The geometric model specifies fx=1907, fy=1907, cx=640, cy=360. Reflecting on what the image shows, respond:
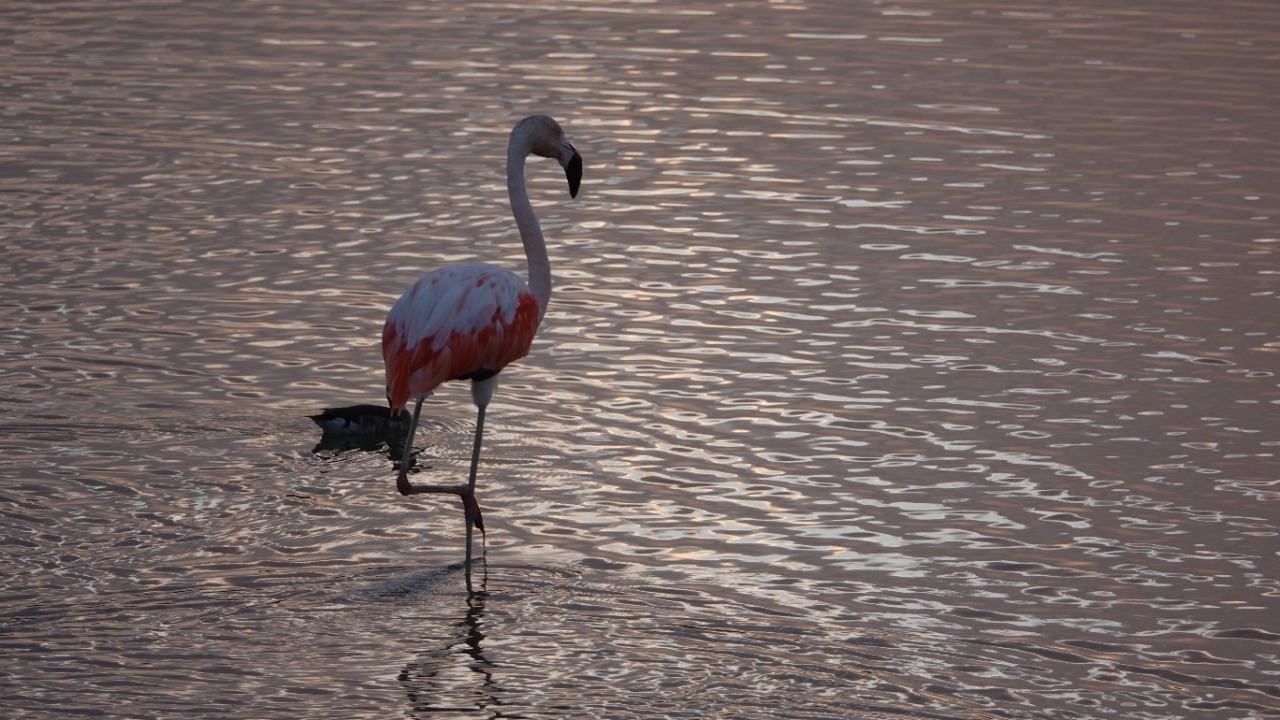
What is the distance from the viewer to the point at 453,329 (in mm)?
8742

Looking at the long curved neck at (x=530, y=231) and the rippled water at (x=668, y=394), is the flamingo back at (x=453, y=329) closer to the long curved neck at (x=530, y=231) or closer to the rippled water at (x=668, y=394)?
the long curved neck at (x=530, y=231)

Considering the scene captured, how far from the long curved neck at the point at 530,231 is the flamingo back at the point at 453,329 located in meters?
0.21

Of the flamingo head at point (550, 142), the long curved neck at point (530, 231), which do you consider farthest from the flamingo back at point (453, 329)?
the flamingo head at point (550, 142)

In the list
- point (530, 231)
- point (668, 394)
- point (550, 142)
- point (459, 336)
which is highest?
point (550, 142)

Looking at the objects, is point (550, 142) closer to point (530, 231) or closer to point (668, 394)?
point (530, 231)

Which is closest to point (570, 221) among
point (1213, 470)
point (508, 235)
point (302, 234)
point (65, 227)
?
point (508, 235)

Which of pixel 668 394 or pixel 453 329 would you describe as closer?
pixel 453 329

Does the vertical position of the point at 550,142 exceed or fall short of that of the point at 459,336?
it exceeds it

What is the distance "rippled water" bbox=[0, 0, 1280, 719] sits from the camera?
785 centimetres

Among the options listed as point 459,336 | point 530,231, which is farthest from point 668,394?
point 459,336

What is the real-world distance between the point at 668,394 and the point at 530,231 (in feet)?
7.38

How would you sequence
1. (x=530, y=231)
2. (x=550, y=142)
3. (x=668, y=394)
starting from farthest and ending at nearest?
(x=668, y=394)
(x=550, y=142)
(x=530, y=231)

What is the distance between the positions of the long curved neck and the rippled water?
3.79 feet

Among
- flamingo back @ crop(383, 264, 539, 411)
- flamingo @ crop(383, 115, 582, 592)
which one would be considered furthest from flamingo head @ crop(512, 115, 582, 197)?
flamingo back @ crop(383, 264, 539, 411)
